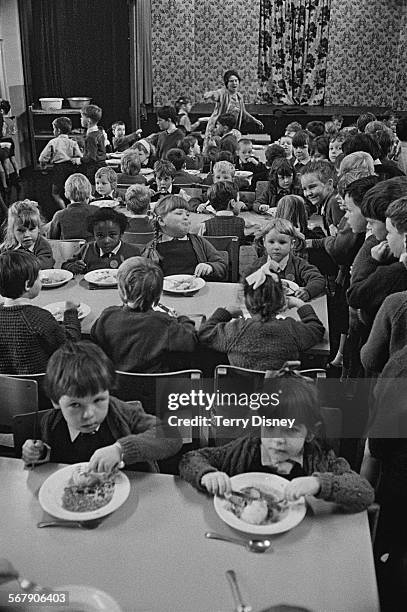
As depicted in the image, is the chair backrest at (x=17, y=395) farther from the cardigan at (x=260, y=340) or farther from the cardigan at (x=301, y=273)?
the cardigan at (x=301, y=273)

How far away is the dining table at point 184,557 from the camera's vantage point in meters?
1.30

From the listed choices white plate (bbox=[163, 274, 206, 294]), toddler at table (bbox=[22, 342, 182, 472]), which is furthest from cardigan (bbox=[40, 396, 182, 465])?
white plate (bbox=[163, 274, 206, 294])

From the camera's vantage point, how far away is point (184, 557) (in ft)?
4.60

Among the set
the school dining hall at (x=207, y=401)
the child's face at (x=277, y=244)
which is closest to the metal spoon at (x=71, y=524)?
the school dining hall at (x=207, y=401)

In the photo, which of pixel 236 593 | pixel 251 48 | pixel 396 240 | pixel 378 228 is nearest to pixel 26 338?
pixel 236 593

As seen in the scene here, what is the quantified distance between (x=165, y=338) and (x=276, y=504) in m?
0.96

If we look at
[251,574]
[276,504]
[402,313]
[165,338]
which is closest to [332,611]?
[251,574]

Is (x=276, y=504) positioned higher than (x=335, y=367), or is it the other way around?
(x=276, y=504)

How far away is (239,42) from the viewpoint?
10234 mm

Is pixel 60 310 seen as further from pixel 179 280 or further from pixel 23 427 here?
pixel 23 427

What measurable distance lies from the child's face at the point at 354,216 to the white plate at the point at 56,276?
141cm

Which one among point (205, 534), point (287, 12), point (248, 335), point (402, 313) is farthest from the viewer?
point (287, 12)

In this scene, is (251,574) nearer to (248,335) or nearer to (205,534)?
(205,534)

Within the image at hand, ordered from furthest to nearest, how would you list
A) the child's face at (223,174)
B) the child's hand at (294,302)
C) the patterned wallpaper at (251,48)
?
the patterned wallpaper at (251,48)
the child's face at (223,174)
the child's hand at (294,302)
